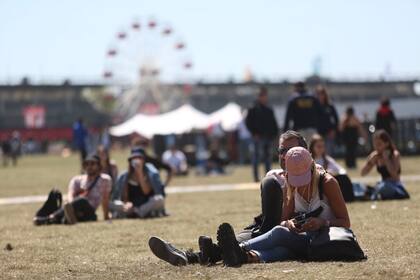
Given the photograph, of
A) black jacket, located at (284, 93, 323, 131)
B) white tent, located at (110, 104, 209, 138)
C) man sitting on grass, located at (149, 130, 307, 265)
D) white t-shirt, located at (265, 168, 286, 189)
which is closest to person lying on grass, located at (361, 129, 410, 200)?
black jacket, located at (284, 93, 323, 131)

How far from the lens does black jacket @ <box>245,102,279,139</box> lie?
19578 millimetres

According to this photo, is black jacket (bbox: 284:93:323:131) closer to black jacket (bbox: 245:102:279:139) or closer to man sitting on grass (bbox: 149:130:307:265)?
black jacket (bbox: 245:102:279:139)

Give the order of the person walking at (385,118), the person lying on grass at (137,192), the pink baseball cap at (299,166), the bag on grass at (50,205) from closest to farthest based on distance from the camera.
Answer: the pink baseball cap at (299,166) < the bag on grass at (50,205) < the person lying on grass at (137,192) < the person walking at (385,118)

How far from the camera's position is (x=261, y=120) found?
64.2 feet

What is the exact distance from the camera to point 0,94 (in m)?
130

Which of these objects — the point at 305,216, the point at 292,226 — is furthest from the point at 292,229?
the point at 305,216

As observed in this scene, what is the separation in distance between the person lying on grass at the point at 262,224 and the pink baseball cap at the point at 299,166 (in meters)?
0.66

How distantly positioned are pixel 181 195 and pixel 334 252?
37.8 ft

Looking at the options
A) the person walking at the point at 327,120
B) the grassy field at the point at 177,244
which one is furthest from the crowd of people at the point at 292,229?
the person walking at the point at 327,120

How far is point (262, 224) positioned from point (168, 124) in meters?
35.0

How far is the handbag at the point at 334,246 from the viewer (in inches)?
286

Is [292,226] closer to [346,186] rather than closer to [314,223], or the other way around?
[314,223]

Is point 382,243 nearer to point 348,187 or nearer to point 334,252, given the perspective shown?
point 334,252

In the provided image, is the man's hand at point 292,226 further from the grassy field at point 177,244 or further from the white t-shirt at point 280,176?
the white t-shirt at point 280,176
